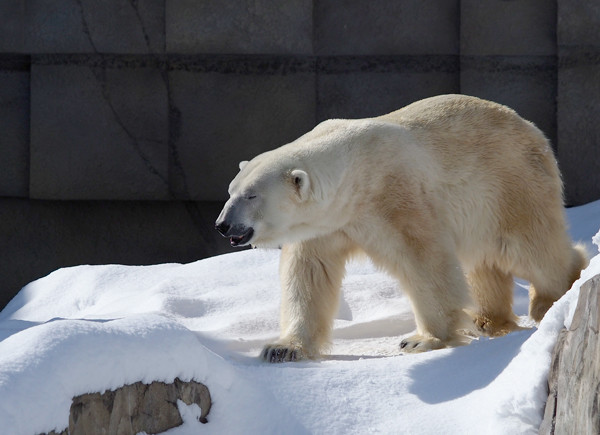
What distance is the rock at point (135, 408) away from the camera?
2.41m

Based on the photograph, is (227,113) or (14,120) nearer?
(227,113)

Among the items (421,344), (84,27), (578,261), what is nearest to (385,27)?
(84,27)

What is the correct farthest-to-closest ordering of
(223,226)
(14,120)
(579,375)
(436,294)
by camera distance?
(14,120) → (436,294) → (223,226) → (579,375)

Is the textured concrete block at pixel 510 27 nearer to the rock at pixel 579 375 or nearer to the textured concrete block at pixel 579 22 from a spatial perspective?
the textured concrete block at pixel 579 22

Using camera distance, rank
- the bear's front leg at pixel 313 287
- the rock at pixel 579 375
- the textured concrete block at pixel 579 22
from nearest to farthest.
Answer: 1. the rock at pixel 579 375
2. the bear's front leg at pixel 313 287
3. the textured concrete block at pixel 579 22

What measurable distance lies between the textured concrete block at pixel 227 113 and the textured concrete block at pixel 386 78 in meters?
0.14

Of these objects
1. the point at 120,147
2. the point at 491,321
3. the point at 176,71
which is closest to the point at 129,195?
the point at 120,147

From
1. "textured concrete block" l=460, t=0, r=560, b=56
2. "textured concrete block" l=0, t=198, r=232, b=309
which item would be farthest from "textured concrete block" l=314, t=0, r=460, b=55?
"textured concrete block" l=0, t=198, r=232, b=309

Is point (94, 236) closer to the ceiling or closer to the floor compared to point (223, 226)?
closer to the floor

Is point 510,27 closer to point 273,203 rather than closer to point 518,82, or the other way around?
point 518,82

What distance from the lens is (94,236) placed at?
22.8ft

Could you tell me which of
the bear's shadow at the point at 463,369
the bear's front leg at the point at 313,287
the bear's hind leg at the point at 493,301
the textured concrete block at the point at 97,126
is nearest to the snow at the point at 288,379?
the bear's shadow at the point at 463,369

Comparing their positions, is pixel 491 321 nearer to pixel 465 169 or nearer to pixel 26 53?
pixel 465 169

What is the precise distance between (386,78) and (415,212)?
2895 millimetres
